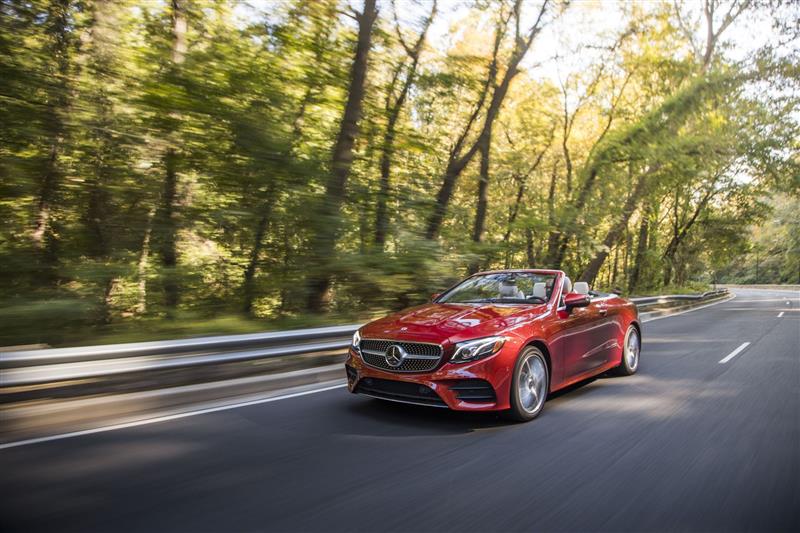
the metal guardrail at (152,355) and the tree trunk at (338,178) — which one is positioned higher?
the tree trunk at (338,178)

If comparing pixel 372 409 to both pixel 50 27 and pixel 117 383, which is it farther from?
pixel 50 27

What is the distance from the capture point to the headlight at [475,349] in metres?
4.86

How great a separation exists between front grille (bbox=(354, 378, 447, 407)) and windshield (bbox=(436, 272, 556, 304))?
1699 mm

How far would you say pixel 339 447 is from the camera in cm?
447

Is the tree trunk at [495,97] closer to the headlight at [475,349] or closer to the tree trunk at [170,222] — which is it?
the tree trunk at [170,222]

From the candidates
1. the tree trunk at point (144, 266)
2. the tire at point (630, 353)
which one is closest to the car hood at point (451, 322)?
the tire at point (630, 353)

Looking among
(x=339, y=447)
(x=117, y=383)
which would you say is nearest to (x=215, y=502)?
(x=339, y=447)

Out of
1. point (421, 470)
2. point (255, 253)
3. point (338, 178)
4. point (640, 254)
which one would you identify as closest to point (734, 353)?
point (338, 178)

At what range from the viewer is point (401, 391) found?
504 centimetres

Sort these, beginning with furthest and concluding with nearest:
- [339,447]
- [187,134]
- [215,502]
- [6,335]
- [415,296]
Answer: [415,296] < [187,134] < [6,335] < [339,447] < [215,502]

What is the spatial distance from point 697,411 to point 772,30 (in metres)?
23.5

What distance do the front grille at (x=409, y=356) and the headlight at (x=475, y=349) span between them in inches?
6.4

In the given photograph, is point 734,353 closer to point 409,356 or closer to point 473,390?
point 473,390

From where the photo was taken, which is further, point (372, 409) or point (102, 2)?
point (102, 2)
